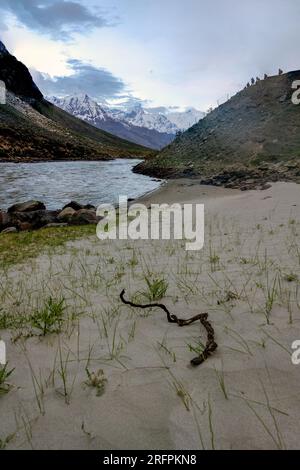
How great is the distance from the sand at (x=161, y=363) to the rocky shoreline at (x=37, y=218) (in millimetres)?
9873

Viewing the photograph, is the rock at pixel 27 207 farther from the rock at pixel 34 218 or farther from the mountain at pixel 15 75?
the mountain at pixel 15 75

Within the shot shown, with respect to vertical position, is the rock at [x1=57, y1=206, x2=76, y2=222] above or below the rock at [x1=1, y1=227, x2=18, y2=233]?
above

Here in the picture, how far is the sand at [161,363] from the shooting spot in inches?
95.8

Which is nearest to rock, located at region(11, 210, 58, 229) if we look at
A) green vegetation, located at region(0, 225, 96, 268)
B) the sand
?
green vegetation, located at region(0, 225, 96, 268)

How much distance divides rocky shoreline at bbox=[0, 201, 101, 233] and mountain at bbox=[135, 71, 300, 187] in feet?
42.3

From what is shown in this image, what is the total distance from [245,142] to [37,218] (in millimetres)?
24177

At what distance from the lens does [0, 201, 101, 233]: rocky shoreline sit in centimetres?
1648

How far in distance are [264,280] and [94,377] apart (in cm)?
321

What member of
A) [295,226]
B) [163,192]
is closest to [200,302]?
[295,226]

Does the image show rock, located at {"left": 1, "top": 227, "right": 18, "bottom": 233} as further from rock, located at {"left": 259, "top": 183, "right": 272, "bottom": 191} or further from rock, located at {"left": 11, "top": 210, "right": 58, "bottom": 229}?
rock, located at {"left": 259, "top": 183, "right": 272, "bottom": 191}

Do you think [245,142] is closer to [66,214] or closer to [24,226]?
[66,214]

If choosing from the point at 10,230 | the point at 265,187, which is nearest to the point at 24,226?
the point at 10,230

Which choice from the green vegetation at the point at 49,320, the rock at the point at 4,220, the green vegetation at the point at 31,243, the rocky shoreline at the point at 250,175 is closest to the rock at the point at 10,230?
the rock at the point at 4,220
